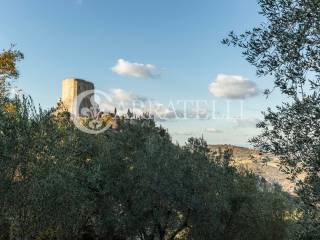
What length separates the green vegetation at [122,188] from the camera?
23.6m

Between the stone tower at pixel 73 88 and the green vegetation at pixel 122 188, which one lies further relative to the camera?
the stone tower at pixel 73 88

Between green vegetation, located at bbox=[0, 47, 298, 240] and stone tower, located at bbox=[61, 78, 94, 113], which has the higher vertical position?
stone tower, located at bbox=[61, 78, 94, 113]

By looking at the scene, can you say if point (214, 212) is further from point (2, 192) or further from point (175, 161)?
point (2, 192)

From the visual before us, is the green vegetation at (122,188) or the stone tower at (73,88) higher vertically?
the stone tower at (73,88)

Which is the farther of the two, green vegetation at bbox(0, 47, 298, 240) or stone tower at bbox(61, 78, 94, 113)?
stone tower at bbox(61, 78, 94, 113)

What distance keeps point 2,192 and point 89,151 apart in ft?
48.6

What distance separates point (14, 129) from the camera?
2275 cm

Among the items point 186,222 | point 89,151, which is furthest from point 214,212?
point 89,151

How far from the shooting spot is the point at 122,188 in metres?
30.3

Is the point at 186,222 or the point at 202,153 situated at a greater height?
the point at 202,153

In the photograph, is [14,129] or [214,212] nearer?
[14,129]

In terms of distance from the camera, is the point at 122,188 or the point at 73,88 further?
the point at 73,88

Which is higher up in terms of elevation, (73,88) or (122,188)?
(73,88)

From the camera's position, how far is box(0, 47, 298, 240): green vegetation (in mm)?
23594
